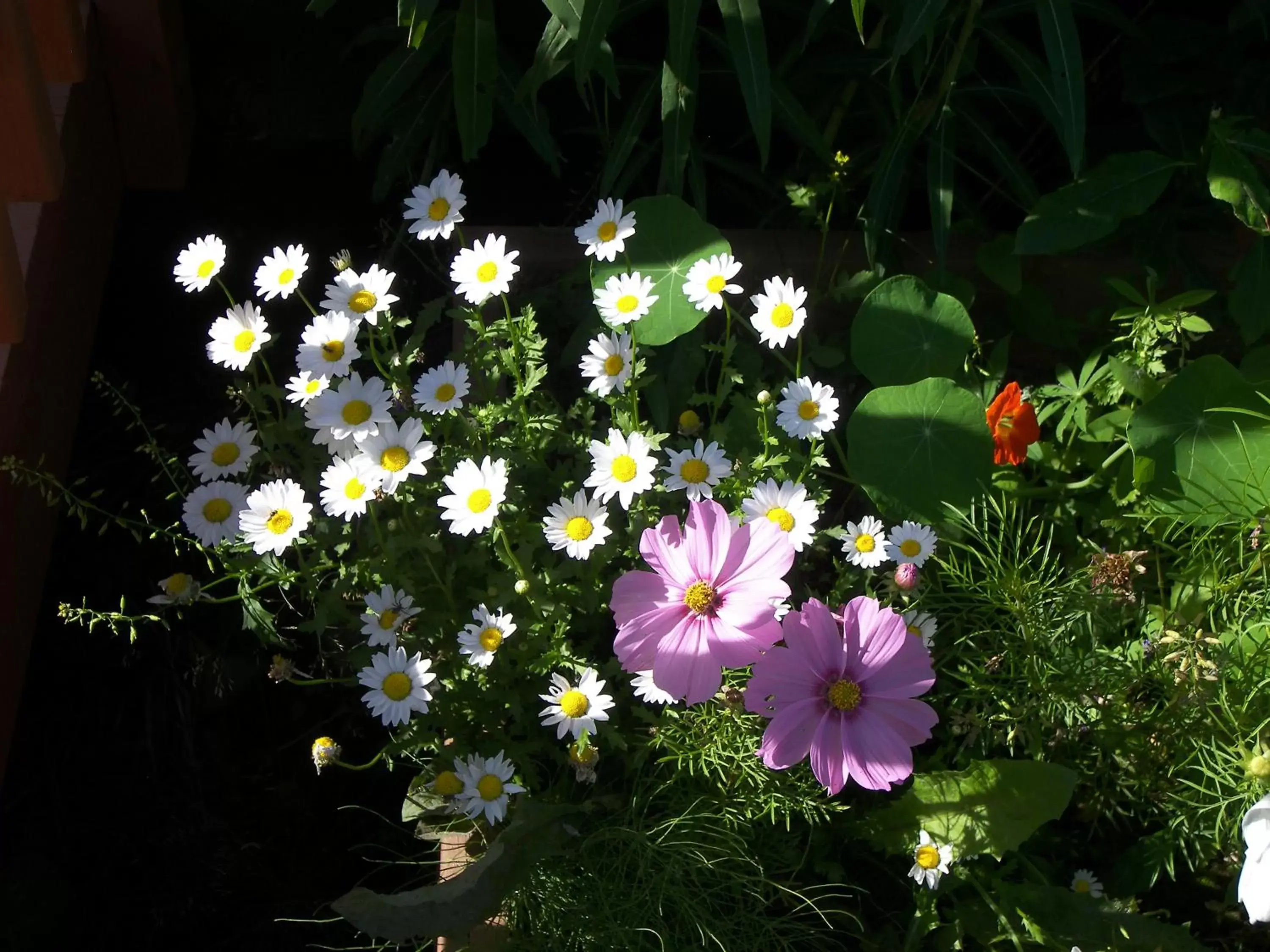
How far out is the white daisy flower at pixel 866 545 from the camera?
1239mm

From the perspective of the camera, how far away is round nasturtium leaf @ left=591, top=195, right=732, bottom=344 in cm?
142

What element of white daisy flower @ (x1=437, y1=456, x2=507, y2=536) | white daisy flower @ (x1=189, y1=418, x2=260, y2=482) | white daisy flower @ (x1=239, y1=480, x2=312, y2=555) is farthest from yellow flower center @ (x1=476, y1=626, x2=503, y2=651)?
white daisy flower @ (x1=189, y1=418, x2=260, y2=482)

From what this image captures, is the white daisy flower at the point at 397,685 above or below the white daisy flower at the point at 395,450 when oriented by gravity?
below

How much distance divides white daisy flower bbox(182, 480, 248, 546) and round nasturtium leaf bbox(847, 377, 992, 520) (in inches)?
28.0

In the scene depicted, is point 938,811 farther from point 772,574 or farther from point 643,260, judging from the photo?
point 643,260

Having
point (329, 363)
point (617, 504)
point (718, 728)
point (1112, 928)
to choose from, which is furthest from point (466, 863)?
point (1112, 928)

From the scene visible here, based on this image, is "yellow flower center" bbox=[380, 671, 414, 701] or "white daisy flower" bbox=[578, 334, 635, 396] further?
"white daisy flower" bbox=[578, 334, 635, 396]

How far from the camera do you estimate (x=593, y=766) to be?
3.98 feet

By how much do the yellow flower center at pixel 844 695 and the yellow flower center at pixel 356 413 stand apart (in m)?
0.54

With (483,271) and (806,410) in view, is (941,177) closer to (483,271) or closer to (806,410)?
(806,410)

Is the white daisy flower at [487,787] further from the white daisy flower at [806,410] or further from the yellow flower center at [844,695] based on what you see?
the white daisy flower at [806,410]

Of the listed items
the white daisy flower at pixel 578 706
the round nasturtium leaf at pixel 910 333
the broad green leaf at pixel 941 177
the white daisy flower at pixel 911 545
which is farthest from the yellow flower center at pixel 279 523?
the broad green leaf at pixel 941 177

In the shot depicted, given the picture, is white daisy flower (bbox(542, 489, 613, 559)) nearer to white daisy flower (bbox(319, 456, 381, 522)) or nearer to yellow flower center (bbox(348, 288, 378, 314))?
white daisy flower (bbox(319, 456, 381, 522))

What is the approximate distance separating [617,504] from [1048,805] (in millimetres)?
600
